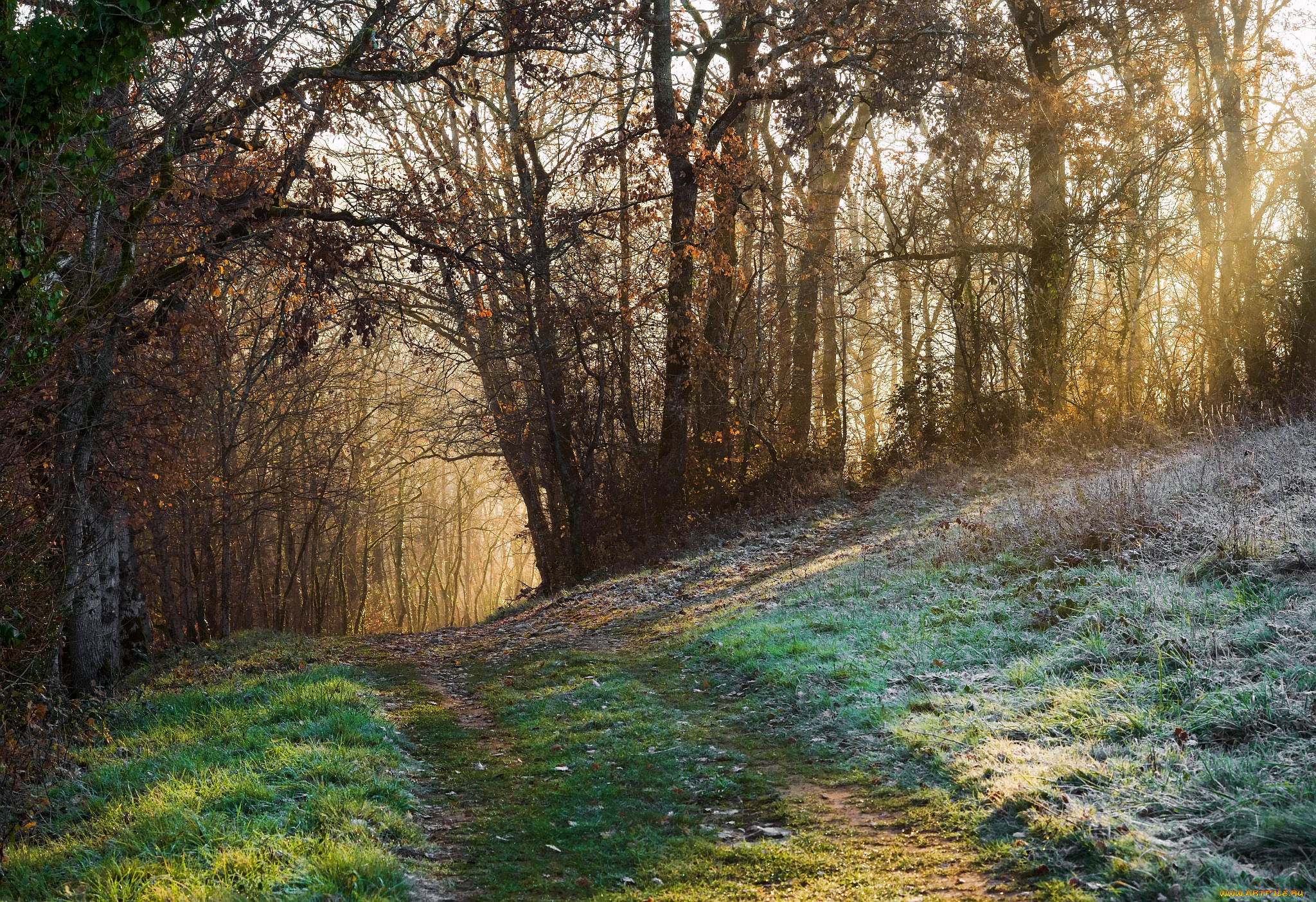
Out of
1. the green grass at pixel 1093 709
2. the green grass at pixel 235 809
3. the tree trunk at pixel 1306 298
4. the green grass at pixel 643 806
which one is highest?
the tree trunk at pixel 1306 298

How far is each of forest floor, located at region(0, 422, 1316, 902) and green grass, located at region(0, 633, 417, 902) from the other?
3 cm

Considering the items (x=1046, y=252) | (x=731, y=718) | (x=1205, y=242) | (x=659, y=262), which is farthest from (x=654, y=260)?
(x=1205, y=242)

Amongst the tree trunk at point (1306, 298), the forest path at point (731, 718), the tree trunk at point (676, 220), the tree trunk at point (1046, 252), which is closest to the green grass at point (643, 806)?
the forest path at point (731, 718)

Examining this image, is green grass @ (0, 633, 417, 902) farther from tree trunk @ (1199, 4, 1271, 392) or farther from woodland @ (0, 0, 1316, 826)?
tree trunk @ (1199, 4, 1271, 392)

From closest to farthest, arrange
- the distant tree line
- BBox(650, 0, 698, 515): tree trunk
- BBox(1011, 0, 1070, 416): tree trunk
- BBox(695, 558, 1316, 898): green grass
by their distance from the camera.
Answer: BBox(695, 558, 1316, 898): green grass
the distant tree line
BBox(650, 0, 698, 515): tree trunk
BBox(1011, 0, 1070, 416): tree trunk

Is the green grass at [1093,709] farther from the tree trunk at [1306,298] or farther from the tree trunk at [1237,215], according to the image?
the tree trunk at [1237,215]

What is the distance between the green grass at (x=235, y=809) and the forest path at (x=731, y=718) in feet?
1.75

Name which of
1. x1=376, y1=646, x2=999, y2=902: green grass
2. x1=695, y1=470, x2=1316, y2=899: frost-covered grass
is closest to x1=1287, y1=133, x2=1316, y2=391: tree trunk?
x1=695, y1=470, x2=1316, y2=899: frost-covered grass

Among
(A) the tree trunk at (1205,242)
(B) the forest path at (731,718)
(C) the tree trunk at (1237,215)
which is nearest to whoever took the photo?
(B) the forest path at (731,718)

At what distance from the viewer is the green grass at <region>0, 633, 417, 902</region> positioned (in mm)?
4527

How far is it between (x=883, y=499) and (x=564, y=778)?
13564 millimetres

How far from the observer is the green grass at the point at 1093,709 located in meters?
4.23

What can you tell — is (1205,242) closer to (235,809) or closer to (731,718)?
(731,718)

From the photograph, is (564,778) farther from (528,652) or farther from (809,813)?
(528,652)
